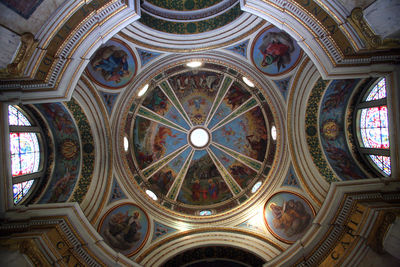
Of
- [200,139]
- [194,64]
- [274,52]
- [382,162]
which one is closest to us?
[382,162]

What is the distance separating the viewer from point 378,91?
10289 mm

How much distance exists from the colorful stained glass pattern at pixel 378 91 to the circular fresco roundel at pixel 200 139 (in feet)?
15.6

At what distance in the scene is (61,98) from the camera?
26.5ft

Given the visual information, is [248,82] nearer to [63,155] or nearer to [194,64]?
[194,64]

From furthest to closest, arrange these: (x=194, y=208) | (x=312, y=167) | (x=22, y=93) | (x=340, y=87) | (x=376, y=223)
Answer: (x=194, y=208) < (x=312, y=167) < (x=340, y=87) < (x=376, y=223) < (x=22, y=93)

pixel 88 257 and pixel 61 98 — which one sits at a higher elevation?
pixel 61 98

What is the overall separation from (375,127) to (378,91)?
48.0 inches

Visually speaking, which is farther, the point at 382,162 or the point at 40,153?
the point at 40,153

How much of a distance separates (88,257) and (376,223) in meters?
8.60

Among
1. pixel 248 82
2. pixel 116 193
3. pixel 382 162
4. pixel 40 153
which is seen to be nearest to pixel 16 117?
pixel 40 153

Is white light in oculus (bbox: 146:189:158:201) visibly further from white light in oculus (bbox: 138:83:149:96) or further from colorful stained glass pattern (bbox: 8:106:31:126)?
colorful stained glass pattern (bbox: 8:106:31:126)

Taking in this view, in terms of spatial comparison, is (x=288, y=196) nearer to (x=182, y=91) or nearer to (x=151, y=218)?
(x=151, y=218)

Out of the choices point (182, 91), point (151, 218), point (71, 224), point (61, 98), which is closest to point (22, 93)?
point (61, 98)

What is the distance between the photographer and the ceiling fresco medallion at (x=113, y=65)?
39.6 feet
